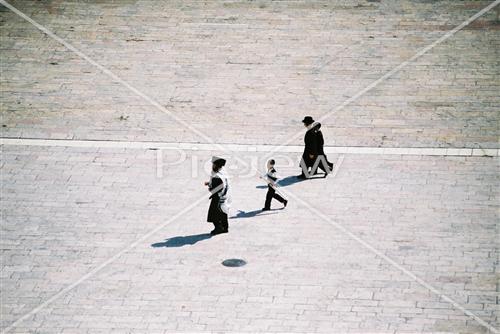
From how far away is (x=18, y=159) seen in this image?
18.2m

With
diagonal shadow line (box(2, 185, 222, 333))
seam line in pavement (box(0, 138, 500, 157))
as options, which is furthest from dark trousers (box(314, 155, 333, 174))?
diagonal shadow line (box(2, 185, 222, 333))

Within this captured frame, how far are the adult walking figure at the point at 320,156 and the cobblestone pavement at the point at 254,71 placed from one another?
1.41 metres

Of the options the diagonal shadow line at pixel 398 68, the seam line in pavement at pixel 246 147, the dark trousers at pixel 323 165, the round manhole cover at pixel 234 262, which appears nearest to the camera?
the round manhole cover at pixel 234 262

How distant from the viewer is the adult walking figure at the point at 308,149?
55.7 feet

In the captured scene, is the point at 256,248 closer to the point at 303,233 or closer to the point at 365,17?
the point at 303,233

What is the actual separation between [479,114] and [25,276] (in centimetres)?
1072

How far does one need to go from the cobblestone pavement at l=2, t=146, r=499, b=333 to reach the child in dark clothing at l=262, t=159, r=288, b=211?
212 millimetres

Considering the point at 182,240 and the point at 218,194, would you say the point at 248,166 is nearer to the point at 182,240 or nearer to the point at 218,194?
the point at 218,194

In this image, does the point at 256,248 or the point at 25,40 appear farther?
the point at 25,40

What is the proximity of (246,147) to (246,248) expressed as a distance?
4.19m

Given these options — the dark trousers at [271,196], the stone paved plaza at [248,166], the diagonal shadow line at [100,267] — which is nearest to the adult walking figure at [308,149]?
the stone paved plaza at [248,166]

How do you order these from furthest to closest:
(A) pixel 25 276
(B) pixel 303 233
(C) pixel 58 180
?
(C) pixel 58 180
(B) pixel 303 233
(A) pixel 25 276


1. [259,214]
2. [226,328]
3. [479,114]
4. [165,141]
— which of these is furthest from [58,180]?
[479,114]

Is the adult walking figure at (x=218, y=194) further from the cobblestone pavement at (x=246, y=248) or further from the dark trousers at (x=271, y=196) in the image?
the dark trousers at (x=271, y=196)
